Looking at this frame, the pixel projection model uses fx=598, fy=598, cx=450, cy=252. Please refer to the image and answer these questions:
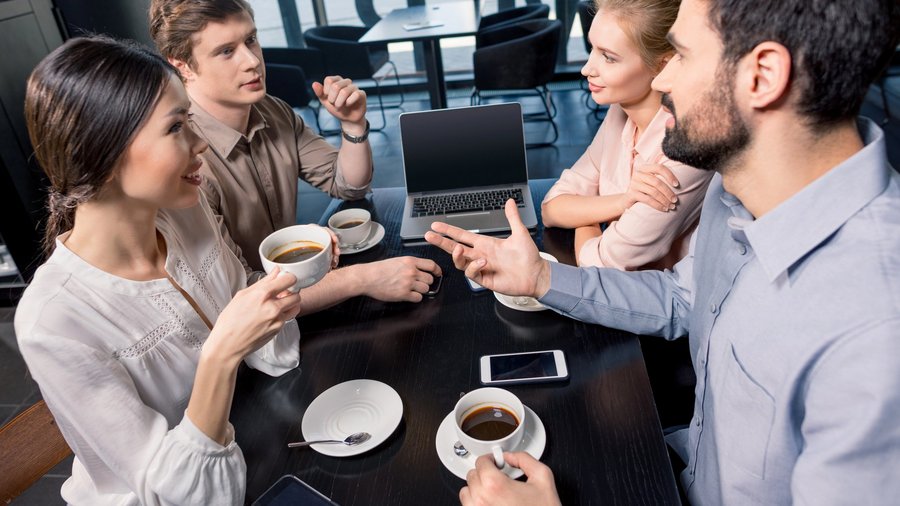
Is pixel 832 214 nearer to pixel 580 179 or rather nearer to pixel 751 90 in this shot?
pixel 751 90

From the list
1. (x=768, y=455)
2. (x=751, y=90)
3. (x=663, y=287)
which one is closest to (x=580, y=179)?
(x=663, y=287)

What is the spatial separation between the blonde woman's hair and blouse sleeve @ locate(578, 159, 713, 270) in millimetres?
300

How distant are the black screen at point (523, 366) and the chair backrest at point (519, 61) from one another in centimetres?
330

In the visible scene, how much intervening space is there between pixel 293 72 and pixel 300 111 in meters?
1.58

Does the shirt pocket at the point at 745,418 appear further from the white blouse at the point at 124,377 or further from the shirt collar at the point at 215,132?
the shirt collar at the point at 215,132

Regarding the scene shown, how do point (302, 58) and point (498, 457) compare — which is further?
point (302, 58)

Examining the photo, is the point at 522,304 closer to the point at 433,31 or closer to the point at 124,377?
the point at 124,377

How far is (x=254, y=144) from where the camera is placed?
197 cm

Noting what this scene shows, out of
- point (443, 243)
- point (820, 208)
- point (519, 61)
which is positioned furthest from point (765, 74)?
point (519, 61)

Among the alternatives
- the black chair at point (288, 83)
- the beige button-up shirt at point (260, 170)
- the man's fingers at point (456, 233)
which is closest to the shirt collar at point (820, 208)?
the man's fingers at point (456, 233)

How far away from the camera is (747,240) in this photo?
1030 mm

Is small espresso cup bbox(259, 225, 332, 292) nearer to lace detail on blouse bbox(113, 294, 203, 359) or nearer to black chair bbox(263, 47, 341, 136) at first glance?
lace detail on blouse bbox(113, 294, 203, 359)

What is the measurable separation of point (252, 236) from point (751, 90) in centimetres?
152

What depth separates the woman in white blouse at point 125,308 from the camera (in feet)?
3.34
